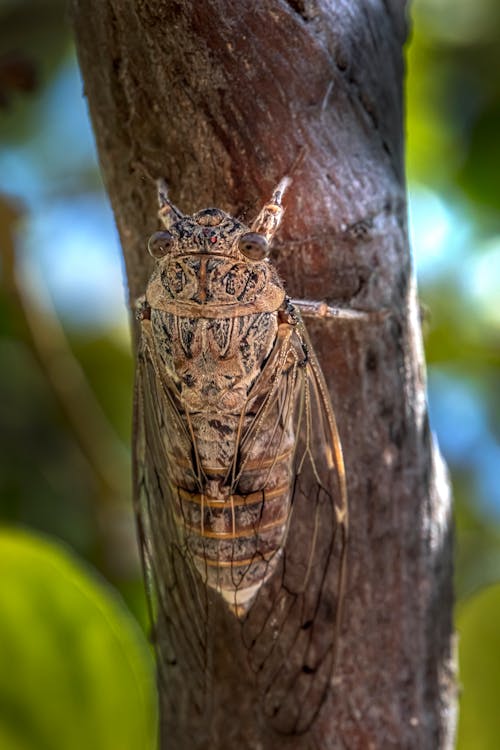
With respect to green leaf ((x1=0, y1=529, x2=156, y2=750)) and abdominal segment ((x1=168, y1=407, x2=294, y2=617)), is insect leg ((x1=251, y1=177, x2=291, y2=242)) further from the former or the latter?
green leaf ((x1=0, y1=529, x2=156, y2=750))

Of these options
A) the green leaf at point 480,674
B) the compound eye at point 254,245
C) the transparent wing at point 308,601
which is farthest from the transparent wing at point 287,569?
the green leaf at point 480,674

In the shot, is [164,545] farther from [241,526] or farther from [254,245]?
[254,245]

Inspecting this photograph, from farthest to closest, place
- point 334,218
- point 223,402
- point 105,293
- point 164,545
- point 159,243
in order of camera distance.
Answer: point 105,293 < point 164,545 < point 223,402 < point 159,243 < point 334,218

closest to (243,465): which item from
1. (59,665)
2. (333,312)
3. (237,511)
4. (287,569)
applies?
(237,511)

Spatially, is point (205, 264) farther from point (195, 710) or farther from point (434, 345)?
point (434, 345)

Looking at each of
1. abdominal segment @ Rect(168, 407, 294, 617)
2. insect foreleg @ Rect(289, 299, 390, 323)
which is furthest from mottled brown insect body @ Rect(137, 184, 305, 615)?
insect foreleg @ Rect(289, 299, 390, 323)

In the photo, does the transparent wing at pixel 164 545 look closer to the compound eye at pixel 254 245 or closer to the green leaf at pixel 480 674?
the compound eye at pixel 254 245
